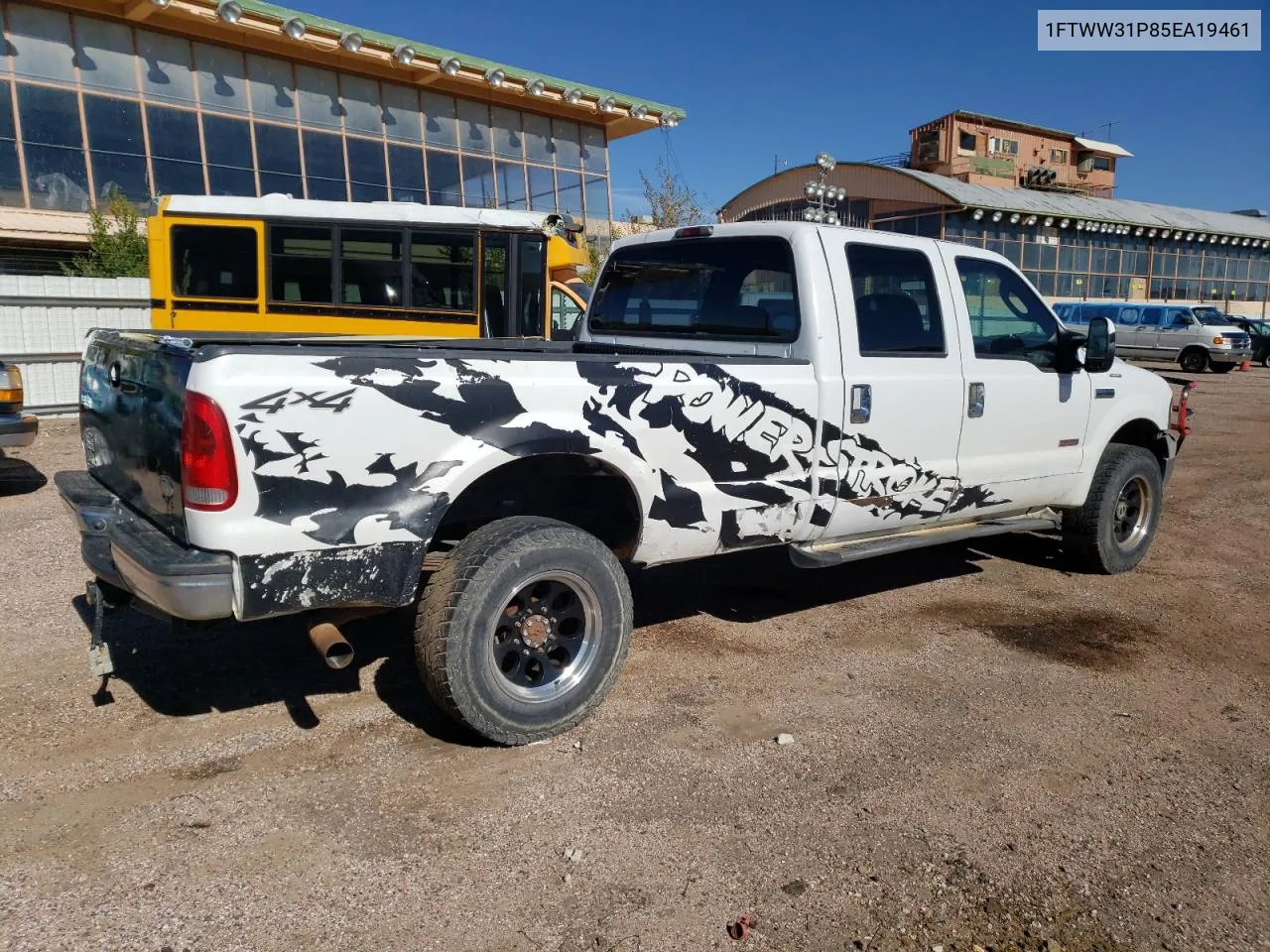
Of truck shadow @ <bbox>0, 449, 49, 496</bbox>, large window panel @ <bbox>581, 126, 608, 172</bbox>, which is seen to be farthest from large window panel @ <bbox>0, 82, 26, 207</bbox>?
large window panel @ <bbox>581, 126, 608, 172</bbox>

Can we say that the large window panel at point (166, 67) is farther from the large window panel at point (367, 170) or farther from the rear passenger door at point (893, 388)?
the rear passenger door at point (893, 388)

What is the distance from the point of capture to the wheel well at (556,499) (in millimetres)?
3848

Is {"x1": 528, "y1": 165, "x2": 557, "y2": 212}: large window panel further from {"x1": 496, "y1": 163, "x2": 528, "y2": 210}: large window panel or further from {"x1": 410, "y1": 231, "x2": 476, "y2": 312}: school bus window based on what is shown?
{"x1": 410, "y1": 231, "x2": 476, "y2": 312}: school bus window

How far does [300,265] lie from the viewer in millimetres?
12336

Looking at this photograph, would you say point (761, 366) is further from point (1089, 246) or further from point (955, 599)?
point (1089, 246)

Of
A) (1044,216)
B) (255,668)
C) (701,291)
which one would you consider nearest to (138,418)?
(255,668)

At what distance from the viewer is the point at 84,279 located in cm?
1348

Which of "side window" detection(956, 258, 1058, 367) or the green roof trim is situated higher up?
the green roof trim

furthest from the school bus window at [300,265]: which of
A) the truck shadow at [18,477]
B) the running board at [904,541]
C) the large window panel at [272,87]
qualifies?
the large window panel at [272,87]

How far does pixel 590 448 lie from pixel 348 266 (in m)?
9.68

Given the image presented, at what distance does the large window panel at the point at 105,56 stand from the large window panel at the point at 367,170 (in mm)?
4909

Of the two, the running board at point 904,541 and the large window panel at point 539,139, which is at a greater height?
the large window panel at point 539,139

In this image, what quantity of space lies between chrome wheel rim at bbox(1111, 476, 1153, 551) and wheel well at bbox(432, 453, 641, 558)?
3783 mm

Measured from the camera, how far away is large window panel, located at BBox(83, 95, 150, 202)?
65.7 feet
